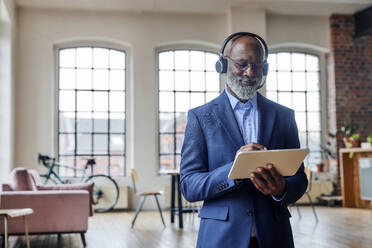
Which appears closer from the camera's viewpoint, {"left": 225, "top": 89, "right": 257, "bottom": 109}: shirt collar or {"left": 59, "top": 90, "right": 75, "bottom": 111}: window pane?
{"left": 225, "top": 89, "right": 257, "bottom": 109}: shirt collar

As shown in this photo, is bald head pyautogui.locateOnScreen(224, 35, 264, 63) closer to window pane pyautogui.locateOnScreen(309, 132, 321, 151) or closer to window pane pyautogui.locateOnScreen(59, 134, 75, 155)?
window pane pyautogui.locateOnScreen(59, 134, 75, 155)

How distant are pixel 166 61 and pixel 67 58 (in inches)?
74.7

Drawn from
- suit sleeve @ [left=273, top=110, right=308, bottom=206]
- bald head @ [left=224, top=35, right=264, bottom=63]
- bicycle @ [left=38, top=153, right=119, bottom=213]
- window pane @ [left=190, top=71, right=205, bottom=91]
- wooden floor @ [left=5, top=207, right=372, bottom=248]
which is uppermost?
window pane @ [left=190, top=71, right=205, bottom=91]

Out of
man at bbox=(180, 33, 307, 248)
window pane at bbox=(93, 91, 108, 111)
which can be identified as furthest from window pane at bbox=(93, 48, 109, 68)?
man at bbox=(180, 33, 307, 248)

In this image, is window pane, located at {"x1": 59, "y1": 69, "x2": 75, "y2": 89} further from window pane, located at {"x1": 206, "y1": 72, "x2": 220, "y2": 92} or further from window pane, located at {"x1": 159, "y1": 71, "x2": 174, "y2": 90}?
window pane, located at {"x1": 206, "y1": 72, "x2": 220, "y2": 92}

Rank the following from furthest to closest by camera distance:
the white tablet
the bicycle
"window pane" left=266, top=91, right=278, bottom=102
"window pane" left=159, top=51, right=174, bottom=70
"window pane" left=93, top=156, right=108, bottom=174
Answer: "window pane" left=266, top=91, right=278, bottom=102, "window pane" left=159, top=51, right=174, bottom=70, "window pane" left=93, top=156, right=108, bottom=174, the bicycle, the white tablet

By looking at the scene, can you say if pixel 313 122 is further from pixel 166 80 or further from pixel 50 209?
pixel 50 209

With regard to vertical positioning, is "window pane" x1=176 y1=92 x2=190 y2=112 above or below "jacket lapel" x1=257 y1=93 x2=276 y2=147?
above

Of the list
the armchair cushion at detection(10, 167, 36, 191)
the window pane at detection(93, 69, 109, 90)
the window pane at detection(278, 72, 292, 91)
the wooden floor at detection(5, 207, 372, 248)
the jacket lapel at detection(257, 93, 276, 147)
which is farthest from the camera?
the window pane at detection(278, 72, 292, 91)

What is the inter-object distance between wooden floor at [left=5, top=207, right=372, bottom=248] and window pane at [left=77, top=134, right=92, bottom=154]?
162cm

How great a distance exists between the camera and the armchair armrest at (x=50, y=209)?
16.7ft

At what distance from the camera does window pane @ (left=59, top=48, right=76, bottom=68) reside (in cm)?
913

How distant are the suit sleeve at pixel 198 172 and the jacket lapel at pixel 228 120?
7 cm

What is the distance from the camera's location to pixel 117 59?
9.32m
